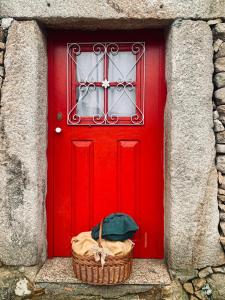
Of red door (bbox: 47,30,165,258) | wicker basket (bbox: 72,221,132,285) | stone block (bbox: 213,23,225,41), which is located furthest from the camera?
red door (bbox: 47,30,165,258)

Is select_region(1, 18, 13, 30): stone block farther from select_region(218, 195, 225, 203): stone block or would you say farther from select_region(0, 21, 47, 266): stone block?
select_region(218, 195, 225, 203): stone block

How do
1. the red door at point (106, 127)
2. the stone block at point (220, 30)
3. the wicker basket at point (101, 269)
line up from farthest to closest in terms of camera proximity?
the red door at point (106, 127), the stone block at point (220, 30), the wicker basket at point (101, 269)

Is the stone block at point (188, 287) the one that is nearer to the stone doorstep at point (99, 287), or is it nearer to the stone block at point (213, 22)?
the stone doorstep at point (99, 287)

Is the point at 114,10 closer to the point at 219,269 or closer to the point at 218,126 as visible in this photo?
the point at 218,126

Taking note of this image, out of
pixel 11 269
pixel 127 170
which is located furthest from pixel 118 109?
pixel 11 269

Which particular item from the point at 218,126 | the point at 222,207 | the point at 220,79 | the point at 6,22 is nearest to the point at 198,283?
the point at 222,207

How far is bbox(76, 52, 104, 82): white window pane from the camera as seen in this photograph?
128 inches

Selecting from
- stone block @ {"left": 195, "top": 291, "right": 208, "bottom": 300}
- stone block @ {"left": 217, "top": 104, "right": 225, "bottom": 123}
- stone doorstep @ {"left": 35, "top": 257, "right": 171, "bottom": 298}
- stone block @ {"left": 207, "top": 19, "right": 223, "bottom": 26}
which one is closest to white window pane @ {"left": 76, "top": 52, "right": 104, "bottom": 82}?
stone block @ {"left": 207, "top": 19, "right": 223, "bottom": 26}

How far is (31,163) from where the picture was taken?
296cm

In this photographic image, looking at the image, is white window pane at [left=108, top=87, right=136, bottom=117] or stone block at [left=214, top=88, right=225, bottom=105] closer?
stone block at [left=214, top=88, right=225, bottom=105]

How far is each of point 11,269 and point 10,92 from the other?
1497 mm

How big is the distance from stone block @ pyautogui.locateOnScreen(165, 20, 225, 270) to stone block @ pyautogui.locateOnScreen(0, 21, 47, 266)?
1125mm


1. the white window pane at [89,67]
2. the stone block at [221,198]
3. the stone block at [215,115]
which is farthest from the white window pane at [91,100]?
the stone block at [221,198]

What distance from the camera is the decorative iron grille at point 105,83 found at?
127 inches
